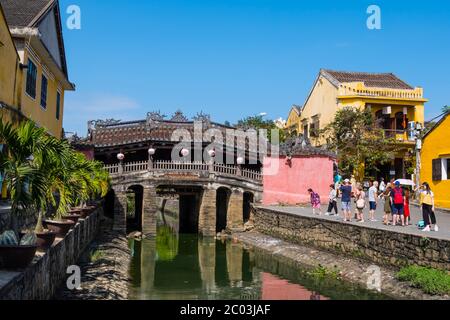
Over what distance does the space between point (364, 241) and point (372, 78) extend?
2262 centimetres

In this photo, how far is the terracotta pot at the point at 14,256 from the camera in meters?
6.94

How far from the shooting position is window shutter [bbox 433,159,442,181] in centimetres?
2128

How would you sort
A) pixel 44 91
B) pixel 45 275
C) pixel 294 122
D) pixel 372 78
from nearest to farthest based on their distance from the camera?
pixel 45 275 < pixel 44 91 < pixel 372 78 < pixel 294 122

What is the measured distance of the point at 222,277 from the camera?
53.3 ft

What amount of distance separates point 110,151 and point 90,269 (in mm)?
14859

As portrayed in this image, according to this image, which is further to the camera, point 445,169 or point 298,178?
point 298,178

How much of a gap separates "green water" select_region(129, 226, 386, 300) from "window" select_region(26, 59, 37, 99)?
261 inches

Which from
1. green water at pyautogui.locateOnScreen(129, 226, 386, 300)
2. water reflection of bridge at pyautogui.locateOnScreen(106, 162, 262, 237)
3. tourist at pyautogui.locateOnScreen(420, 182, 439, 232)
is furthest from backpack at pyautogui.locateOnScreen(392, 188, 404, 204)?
water reflection of bridge at pyautogui.locateOnScreen(106, 162, 262, 237)

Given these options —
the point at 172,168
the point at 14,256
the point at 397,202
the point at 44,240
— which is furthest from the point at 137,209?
the point at 14,256

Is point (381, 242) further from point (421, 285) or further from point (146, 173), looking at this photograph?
point (146, 173)

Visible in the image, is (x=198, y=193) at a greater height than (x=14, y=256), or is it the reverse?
(x=198, y=193)

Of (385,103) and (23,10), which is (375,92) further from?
(23,10)

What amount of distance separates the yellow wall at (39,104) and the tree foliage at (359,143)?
16102 millimetres

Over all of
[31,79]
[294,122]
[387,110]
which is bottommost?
[31,79]
